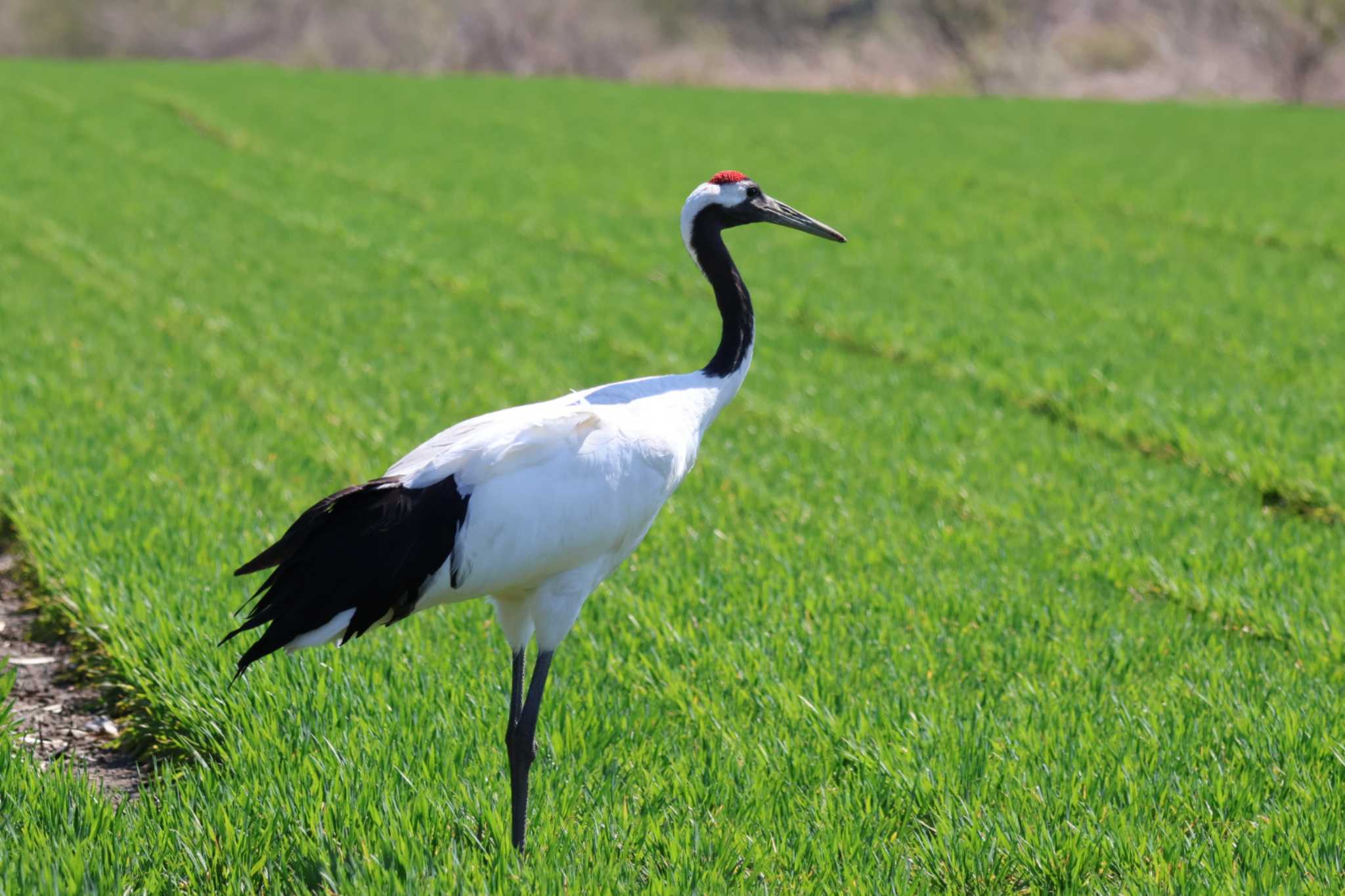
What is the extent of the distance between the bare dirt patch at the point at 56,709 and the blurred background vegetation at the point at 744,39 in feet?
222

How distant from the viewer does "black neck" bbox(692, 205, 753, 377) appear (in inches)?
182

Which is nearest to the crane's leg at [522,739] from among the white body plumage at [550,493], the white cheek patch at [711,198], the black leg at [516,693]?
the black leg at [516,693]

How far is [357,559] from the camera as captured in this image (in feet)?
12.3

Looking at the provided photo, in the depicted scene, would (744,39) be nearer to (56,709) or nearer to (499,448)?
(56,709)

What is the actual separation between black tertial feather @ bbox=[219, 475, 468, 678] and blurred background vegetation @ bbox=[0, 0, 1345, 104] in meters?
69.3

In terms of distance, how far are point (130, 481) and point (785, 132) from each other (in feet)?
81.2

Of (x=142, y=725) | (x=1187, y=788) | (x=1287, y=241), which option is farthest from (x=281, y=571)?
(x=1287, y=241)

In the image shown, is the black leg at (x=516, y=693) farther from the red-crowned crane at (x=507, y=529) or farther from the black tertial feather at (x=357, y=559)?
the black tertial feather at (x=357, y=559)

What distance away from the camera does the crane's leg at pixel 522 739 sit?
12.5 feet

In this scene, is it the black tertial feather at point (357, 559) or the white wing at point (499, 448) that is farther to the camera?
the white wing at point (499, 448)

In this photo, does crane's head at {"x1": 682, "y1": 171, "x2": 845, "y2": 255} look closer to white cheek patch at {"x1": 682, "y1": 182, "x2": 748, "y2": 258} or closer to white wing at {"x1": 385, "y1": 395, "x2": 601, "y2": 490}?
white cheek patch at {"x1": 682, "y1": 182, "x2": 748, "y2": 258}

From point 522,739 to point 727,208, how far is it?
6.80ft

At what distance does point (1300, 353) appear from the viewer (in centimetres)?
1101

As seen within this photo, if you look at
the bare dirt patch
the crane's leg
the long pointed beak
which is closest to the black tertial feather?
the crane's leg
